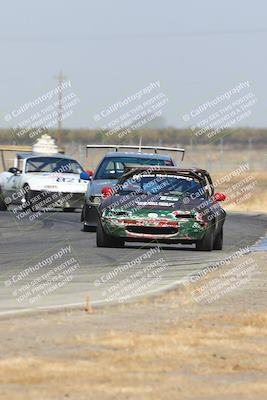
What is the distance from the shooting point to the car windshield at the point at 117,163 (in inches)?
961

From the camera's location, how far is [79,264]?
16.6 m

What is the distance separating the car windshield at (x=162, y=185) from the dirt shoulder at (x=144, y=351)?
7.04m

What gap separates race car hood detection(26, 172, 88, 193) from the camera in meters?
30.7

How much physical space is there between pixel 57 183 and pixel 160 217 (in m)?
11.8

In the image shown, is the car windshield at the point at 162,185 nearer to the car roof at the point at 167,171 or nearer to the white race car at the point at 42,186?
the car roof at the point at 167,171

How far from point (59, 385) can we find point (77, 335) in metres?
2.06

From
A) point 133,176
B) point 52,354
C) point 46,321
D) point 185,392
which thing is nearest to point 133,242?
point 133,176

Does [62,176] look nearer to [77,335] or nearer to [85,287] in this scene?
[85,287]

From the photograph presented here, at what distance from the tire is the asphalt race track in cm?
13

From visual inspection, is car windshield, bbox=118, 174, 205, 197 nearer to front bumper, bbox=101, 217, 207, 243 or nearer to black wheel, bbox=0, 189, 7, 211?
front bumper, bbox=101, 217, 207, 243

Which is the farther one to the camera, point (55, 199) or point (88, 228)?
point (55, 199)

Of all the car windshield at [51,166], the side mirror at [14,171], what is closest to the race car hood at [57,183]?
the side mirror at [14,171]

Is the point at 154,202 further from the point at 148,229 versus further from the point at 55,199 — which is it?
the point at 55,199

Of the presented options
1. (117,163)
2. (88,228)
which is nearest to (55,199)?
(117,163)
